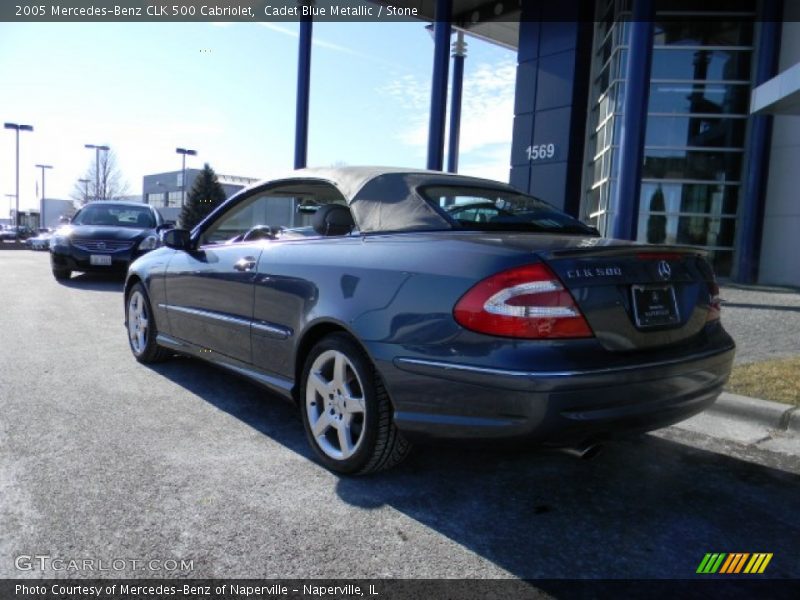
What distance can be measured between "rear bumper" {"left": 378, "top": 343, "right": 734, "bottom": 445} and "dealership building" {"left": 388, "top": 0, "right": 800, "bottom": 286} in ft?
34.2

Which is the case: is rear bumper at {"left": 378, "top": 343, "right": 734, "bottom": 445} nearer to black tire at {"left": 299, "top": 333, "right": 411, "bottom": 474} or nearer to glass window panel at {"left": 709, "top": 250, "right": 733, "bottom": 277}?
black tire at {"left": 299, "top": 333, "right": 411, "bottom": 474}

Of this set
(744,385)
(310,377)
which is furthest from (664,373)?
(744,385)

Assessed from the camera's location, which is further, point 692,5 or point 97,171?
point 97,171

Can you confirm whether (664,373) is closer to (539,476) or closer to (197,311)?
(539,476)

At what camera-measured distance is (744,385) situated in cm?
433

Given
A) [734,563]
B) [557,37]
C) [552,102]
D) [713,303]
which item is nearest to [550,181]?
[552,102]

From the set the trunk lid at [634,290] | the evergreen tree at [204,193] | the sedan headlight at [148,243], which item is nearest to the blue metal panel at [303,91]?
the sedan headlight at [148,243]

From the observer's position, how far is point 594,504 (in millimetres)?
2730

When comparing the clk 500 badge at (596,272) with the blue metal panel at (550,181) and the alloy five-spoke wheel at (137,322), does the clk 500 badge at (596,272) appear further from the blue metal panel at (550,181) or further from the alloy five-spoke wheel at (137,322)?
the blue metal panel at (550,181)

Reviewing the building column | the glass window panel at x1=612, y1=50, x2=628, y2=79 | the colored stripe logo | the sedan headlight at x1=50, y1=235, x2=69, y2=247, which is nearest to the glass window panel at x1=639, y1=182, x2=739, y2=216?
the building column

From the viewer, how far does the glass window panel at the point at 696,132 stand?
14500mm

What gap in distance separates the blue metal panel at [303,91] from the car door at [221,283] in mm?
13937

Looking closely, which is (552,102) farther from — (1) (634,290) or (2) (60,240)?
(1) (634,290)

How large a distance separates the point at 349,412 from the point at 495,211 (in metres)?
1.29
